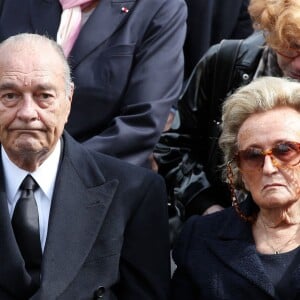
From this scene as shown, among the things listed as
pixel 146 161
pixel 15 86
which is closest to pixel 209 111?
pixel 146 161

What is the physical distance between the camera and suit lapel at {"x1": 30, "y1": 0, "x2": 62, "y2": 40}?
5.32 metres

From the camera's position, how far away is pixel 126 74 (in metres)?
5.14

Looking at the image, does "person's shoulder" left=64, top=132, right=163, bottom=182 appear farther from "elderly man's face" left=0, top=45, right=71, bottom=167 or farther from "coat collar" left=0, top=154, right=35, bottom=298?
"coat collar" left=0, top=154, right=35, bottom=298

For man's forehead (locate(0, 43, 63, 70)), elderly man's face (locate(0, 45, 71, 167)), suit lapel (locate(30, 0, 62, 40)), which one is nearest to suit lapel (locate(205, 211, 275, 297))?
elderly man's face (locate(0, 45, 71, 167))

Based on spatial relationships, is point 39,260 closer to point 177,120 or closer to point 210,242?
point 210,242

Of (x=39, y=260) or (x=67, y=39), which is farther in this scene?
(x=67, y=39)

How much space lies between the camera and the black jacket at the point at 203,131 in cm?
495

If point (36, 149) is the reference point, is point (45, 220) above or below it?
below

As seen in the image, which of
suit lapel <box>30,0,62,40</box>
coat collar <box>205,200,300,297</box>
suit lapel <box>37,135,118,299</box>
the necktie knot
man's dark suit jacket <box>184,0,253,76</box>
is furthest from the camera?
man's dark suit jacket <box>184,0,253,76</box>

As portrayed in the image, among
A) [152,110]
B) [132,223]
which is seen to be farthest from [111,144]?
[132,223]

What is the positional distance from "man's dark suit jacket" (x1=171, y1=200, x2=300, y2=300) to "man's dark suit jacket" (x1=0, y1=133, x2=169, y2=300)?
5.3 inches

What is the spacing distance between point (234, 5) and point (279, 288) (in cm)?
212

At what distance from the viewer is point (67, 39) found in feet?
17.2

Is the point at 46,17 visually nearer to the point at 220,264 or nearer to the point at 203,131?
the point at 203,131
